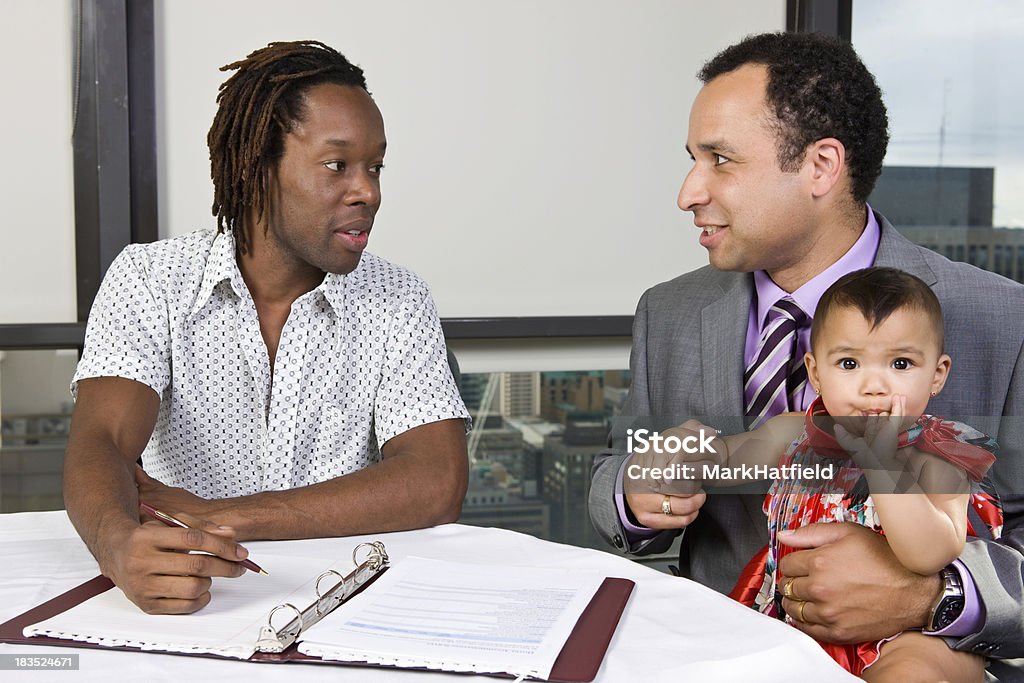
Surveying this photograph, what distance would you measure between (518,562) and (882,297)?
2.29 ft

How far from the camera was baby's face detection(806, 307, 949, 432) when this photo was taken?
1.54m

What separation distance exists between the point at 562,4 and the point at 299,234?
159 centimetres

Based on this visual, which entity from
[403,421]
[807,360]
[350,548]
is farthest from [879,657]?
[403,421]

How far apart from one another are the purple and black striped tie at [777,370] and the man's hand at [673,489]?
0.70ft

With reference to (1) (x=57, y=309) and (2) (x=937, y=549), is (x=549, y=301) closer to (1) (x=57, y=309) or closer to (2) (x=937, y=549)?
(1) (x=57, y=309)

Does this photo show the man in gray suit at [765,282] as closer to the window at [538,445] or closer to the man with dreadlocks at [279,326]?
the man with dreadlocks at [279,326]

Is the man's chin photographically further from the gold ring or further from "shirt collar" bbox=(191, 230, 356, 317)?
the gold ring

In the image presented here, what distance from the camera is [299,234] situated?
6.93ft

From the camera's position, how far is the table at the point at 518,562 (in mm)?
1064

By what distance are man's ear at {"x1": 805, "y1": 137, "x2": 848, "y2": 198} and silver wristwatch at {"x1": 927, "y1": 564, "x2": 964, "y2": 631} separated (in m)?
0.77

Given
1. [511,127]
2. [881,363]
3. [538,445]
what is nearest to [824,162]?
[881,363]

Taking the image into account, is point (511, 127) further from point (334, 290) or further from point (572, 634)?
point (572, 634)

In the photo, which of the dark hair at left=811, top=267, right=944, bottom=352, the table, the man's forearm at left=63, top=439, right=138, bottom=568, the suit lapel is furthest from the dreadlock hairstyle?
the dark hair at left=811, top=267, right=944, bottom=352

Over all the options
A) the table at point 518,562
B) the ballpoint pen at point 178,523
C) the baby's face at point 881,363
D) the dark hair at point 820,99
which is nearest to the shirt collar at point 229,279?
the table at point 518,562
